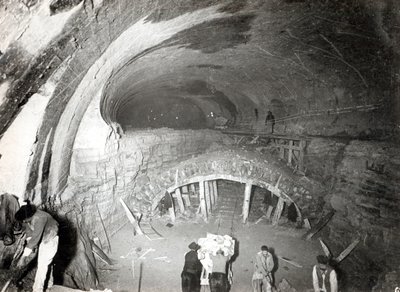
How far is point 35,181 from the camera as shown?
4.52 m

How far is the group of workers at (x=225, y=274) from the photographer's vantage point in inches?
218

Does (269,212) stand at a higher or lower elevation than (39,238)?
higher

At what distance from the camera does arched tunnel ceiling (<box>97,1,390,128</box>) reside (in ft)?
18.3

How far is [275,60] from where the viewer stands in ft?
26.7

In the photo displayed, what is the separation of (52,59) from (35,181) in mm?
2233

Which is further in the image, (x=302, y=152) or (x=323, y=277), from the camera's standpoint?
(x=302, y=152)

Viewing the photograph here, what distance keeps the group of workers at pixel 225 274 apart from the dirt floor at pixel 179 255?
2.50ft

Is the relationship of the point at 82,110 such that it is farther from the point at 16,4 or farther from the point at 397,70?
the point at 397,70

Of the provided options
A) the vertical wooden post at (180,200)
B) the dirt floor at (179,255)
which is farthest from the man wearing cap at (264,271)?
the vertical wooden post at (180,200)

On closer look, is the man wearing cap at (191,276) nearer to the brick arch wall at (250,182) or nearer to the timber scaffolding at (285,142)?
the brick arch wall at (250,182)

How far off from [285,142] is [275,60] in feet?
14.6

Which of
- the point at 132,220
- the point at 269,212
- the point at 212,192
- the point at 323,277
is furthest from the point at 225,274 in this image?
the point at 212,192

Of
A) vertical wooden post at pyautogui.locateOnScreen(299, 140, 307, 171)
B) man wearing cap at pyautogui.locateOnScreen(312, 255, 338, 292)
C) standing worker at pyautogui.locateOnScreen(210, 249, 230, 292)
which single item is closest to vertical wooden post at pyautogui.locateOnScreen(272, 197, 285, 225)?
vertical wooden post at pyautogui.locateOnScreen(299, 140, 307, 171)

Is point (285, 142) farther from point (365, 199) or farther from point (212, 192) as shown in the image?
point (365, 199)
